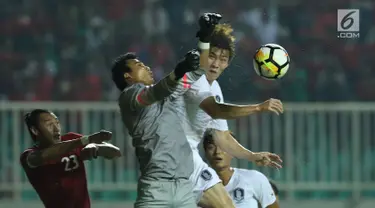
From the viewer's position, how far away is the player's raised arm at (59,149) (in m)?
6.36

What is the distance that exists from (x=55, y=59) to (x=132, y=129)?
3764 mm

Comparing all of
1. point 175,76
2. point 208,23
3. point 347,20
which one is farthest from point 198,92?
point 347,20

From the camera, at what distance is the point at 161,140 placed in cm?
627

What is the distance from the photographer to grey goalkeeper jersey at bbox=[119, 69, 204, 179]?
6.22m

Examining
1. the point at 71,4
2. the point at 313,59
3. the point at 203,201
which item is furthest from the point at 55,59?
the point at 203,201

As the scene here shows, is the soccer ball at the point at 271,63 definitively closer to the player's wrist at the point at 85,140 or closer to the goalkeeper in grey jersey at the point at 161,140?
the goalkeeper in grey jersey at the point at 161,140

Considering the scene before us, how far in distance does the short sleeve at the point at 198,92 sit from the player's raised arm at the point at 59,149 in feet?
1.63

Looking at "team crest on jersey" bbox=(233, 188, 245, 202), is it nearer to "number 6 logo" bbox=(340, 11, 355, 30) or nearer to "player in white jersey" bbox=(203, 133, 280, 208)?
"player in white jersey" bbox=(203, 133, 280, 208)

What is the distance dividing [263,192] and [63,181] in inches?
47.9

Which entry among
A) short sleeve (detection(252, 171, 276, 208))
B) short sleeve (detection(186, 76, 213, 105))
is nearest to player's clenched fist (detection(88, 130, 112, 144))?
short sleeve (detection(186, 76, 213, 105))

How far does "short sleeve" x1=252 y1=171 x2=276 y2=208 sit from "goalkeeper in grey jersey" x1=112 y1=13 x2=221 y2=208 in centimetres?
104

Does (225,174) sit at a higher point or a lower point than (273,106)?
lower

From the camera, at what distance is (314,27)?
33.5 feet

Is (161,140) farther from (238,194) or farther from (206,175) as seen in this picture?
(238,194)
